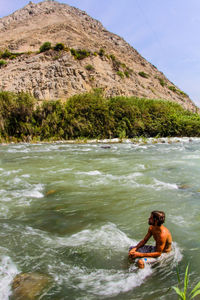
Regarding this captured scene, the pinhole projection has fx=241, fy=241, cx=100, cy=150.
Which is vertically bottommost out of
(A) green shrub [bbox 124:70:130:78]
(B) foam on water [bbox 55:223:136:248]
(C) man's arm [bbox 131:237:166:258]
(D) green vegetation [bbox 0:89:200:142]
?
(B) foam on water [bbox 55:223:136:248]

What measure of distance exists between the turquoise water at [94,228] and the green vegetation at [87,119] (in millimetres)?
13469

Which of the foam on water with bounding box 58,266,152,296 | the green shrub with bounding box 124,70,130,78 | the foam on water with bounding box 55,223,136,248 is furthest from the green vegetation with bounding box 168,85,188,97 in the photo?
the foam on water with bounding box 58,266,152,296

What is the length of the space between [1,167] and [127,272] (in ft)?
25.9

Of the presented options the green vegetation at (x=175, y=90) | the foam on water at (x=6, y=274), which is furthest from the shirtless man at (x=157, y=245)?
the green vegetation at (x=175, y=90)

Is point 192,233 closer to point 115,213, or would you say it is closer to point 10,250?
point 115,213

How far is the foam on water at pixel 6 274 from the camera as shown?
2599 mm

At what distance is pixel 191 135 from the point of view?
83.3 feet

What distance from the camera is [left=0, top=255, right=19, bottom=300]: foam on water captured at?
2.60m

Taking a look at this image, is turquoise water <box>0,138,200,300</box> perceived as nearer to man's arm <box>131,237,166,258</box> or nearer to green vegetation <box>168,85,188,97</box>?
man's arm <box>131,237,166,258</box>

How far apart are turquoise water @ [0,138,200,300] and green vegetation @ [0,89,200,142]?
44.2 ft

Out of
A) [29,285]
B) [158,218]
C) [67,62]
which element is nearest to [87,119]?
[158,218]

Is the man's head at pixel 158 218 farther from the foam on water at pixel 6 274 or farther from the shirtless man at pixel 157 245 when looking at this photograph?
the foam on water at pixel 6 274

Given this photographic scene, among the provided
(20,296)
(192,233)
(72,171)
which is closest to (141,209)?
(192,233)

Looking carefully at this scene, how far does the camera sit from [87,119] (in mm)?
22781
